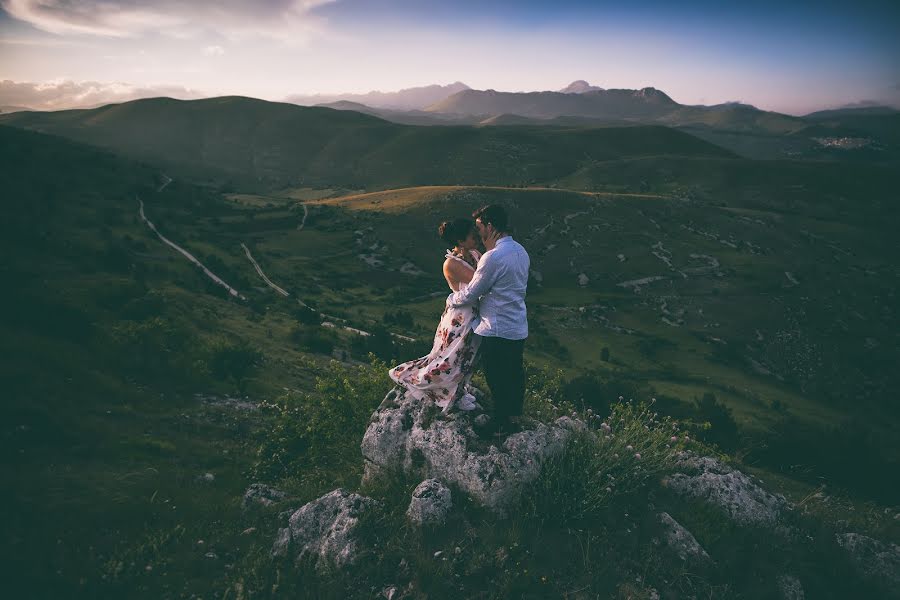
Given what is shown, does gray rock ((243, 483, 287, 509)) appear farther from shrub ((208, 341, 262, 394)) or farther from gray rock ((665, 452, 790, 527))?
gray rock ((665, 452, 790, 527))

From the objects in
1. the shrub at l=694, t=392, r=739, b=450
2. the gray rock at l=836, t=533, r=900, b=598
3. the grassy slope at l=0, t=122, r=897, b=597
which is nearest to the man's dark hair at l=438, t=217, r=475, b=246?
the grassy slope at l=0, t=122, r=897, b=597

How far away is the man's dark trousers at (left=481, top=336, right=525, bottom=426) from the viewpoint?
7547mm

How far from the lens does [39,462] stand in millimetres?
8023

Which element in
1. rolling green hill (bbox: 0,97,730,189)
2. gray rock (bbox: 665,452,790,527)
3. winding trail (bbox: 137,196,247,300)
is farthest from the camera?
rolling green hill (bbox: 0,97,730,189)

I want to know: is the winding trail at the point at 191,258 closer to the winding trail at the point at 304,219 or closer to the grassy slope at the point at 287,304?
the grassy slope at the point at 287,304

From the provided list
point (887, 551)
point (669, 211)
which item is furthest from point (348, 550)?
point (669, 211)

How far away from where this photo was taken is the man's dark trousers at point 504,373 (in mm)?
7547

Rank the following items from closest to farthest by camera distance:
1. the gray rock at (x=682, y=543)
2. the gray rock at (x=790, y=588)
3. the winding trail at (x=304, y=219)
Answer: the gray rock at (x=790, y=588) → the gray rock at (x=682, y=543) → the winding trail at (x=304, y=219)

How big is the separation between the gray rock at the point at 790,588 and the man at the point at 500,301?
4431mm

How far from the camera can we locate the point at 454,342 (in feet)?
25.7

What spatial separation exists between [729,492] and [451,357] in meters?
5.20

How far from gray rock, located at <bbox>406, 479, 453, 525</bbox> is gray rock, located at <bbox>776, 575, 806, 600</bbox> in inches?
187

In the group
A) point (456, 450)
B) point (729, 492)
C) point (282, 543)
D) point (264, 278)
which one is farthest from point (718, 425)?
point (264, 278)

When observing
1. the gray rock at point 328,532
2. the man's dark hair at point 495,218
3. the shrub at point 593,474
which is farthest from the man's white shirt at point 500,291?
the gray rock at point 328,532
